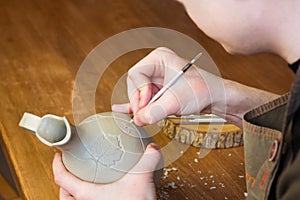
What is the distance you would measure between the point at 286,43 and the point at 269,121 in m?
0.11

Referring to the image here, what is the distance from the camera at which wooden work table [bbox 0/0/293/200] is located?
32.0 inches

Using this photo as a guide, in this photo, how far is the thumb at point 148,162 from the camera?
2.37 ft

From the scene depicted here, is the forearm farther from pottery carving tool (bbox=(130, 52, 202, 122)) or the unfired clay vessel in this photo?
the unfired clay vessel

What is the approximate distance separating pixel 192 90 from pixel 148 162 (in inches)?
6.0

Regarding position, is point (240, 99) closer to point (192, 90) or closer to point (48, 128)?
point (192, 90)

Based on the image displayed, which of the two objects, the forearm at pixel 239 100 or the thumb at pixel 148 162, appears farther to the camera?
the forearm at pixel 239 100

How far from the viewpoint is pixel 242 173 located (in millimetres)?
830

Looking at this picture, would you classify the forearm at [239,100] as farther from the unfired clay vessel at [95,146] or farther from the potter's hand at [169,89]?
the unfired clay vessel at [95,146]

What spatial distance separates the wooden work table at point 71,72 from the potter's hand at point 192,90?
0.25 feet

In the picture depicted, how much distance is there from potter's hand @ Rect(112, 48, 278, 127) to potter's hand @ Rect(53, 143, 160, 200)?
0.11 meters

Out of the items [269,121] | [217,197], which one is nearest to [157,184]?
[217,197]

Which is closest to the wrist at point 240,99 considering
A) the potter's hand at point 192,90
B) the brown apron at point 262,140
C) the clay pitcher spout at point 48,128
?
the potter's hand at point 192,90

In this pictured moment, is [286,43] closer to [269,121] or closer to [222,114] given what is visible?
[269,121]

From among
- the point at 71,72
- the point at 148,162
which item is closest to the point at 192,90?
the point at 148,162
